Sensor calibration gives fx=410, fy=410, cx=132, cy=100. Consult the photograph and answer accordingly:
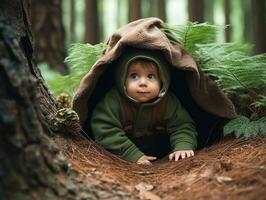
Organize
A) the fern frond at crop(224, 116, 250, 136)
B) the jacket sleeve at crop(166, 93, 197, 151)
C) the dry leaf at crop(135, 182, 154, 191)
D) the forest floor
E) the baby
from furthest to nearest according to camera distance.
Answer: the jacket sleeve at crop(166, 93, 197, 151)
the baby
the fern frond at crop(224, 116, 250, 136)
the dry leaf at crop(135, 182, 154, 191)
the forest floor

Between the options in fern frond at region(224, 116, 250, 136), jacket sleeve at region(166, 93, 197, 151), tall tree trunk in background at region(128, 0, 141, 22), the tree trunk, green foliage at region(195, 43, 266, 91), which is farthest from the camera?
tall tree trunk in background at region(128, 0, 141, 22)

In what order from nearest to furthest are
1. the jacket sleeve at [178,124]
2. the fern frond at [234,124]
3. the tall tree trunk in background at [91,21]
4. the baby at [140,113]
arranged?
1. the fern frond at [234,124]
2. the baby at [140,113]
3. the jacket sleeve at [178,124]
4. the tall tree trunk in background at [91,21]

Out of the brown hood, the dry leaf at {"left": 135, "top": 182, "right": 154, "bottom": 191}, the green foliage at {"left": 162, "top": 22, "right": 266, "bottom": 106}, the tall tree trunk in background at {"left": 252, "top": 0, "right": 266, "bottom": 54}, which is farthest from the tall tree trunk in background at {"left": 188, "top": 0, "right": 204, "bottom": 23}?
the dry leaf at {"left": 135, "top": 182, "right": 154, "bottom": 191}

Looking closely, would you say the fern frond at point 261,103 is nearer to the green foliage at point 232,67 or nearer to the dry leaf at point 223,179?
the green foliage at point 232,67

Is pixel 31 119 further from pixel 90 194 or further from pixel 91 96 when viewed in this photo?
pixel 91 96

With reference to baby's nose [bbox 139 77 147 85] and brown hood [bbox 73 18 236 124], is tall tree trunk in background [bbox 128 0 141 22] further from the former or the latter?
baby's nose [bbox 139 77 147 85]

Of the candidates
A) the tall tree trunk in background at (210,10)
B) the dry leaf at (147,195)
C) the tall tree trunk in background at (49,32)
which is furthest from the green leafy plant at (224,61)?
the tall tree trunk in background at (210,10)

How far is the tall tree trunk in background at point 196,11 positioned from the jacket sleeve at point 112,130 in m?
5.90

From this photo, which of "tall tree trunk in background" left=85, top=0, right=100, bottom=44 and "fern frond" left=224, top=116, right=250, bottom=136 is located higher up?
"tall tree trunk in background" left=85, top=0, right=100, bottom=44

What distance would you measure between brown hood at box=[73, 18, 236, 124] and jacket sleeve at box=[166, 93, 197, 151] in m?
0.17

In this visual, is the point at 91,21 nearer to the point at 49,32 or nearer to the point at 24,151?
the point at 49,32

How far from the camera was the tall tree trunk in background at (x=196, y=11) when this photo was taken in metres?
9.15

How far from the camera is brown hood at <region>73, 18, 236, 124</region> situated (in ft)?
11.6

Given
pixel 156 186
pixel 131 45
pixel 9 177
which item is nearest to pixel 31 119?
pixel 9 177
